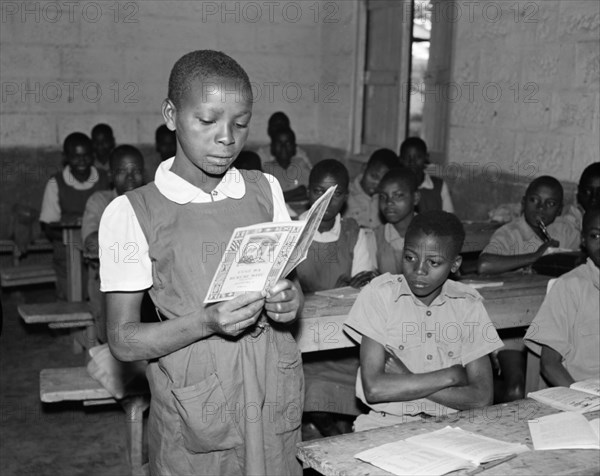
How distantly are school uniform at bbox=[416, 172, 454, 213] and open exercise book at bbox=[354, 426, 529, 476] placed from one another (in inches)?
143

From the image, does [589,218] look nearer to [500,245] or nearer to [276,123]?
[500,245]

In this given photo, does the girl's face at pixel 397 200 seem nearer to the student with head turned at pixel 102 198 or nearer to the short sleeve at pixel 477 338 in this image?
the student with head turned at pixel 102 198

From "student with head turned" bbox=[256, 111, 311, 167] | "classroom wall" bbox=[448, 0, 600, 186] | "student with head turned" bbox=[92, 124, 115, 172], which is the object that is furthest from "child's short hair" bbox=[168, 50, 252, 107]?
"student with head turned" bbox=[256, 111, 311, 167]

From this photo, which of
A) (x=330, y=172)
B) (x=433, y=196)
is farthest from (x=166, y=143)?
(x=330, y=172)

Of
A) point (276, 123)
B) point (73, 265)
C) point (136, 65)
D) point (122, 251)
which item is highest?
point (136, 65)

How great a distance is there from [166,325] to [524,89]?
4667 millimetres

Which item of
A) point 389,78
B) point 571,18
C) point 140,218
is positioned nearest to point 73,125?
point 389,78

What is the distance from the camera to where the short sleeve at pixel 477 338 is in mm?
2453

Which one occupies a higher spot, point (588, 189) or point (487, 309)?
point (588, 189)

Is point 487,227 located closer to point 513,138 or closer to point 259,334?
point 513,138

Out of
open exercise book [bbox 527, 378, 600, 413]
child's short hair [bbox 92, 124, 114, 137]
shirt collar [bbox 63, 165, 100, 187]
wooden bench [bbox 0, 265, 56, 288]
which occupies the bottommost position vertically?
wooden bench [bbox 0, 265, 56, 288]

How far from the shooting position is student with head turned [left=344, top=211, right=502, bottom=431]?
241 centimetres

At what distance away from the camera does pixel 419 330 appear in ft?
8.25

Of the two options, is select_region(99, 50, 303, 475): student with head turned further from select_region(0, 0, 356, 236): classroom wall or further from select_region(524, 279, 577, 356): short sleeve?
select_region(0, 0, 356, 236): classroom wall
